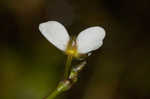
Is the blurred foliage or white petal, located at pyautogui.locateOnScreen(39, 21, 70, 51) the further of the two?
the blurred foliage

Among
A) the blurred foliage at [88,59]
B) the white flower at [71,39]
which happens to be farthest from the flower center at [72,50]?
the blurred foliage at [88,59]

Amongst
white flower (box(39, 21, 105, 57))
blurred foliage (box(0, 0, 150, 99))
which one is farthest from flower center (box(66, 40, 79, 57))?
blurred foliage (box(0, 0, 150, 99))

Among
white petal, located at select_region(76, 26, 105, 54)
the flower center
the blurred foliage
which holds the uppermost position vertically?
white petal, located at select_region(76, 26, 105, 54)

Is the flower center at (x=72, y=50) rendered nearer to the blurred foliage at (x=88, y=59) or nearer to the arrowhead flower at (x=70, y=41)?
the arrowhead flower at (x=70, y=41)

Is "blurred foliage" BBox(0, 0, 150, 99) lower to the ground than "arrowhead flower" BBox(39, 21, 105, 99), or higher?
lower

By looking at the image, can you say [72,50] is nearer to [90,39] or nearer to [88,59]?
[90,39]

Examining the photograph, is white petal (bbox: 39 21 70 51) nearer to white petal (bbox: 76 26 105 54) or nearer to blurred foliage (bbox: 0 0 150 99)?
white petal (bbox: 76 26 105 54)
